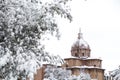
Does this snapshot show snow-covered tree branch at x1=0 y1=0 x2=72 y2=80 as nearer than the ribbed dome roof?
Yes

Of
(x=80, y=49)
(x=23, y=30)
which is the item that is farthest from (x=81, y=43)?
(x=23, y=30)

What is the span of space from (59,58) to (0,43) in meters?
1.57

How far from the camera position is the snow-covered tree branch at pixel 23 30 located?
892 centimetres

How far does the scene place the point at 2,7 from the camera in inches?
363

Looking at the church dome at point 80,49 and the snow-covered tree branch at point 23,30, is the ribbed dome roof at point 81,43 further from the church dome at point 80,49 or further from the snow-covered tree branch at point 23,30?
the snow-covered tree branch at point 23,30

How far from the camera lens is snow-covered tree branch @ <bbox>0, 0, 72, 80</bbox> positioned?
29.3 feet

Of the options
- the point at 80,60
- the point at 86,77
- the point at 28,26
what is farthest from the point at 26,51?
the point at 80,60

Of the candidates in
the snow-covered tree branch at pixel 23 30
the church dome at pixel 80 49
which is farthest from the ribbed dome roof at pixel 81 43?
the snow-covered tree branch at pixel 23 30

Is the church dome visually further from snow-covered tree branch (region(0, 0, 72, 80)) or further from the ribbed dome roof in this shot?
snow-covered tree branch (region(0, 0, 72, 80))

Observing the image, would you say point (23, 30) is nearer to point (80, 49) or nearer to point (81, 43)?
point (80, 49)

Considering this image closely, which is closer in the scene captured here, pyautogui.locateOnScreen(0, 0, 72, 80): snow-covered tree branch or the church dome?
pyautogui.locateOnScreen(0, 0, 72, 80): snow-covered tree branch

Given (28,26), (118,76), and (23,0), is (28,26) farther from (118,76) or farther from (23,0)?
(118,76)

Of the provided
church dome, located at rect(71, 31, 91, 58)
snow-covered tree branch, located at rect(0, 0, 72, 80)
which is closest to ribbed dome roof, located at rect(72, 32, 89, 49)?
church dome, located at rect(71, 31, 91, 58)

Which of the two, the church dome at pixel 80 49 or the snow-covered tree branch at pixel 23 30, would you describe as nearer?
the snow-covered tree branch at pixel 23 30
